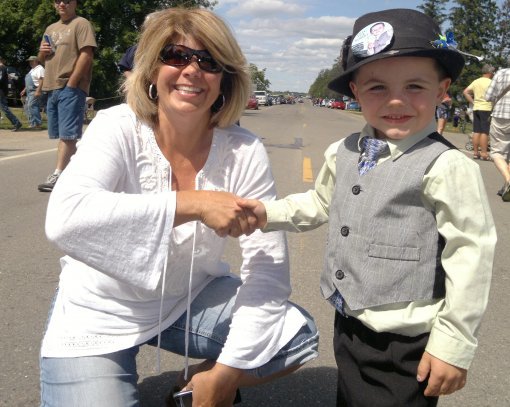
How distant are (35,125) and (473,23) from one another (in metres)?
50.2

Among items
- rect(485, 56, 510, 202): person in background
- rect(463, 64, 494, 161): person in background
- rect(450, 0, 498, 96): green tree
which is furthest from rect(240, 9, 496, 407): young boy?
rect(450, 0, 498, 96): green tree

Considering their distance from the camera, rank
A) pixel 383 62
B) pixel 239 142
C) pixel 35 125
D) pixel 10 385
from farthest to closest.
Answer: pixel 35 125
pixel 10 385
pixel 239 142
pixel 383 62

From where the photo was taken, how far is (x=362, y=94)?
186 centimetres

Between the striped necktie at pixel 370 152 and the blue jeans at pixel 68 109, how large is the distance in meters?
5.12

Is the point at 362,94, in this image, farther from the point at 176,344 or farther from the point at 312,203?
the point at 176,344

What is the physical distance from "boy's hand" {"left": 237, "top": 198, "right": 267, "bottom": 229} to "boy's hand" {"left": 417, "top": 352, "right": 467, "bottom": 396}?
0.69 m

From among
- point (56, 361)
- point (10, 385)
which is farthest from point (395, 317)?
point (10, 385)

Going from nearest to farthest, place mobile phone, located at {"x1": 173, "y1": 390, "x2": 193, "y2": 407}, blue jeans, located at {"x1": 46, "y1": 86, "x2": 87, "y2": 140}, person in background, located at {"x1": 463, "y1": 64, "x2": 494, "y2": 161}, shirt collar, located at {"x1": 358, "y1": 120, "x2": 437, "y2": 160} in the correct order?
shirt collar, located at {"x1": 358, "y1": 120, "x2": 437, "y2": 160} < mobile phone, located at {"x1": 173, "y1": 390, "x2": 193, "y2": 407} < blue jeans, located at {"x1": 46, "y1": 86, "x2": 87, "y2": 140} < person in background, located at {"x1": 463, "y1": 64, "x2": 494, "y2": 161}

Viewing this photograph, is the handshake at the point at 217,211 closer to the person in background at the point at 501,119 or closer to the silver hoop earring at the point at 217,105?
the silver hoop earring at the point at 217,105

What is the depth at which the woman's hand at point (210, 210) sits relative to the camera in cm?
195

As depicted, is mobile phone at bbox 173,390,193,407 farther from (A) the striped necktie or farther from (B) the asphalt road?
(A) the striped necktie

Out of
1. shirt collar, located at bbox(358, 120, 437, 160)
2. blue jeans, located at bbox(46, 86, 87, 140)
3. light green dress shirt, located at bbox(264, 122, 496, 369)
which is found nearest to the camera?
light green dress shirt, located at bbox(264, 122, 496, 369)

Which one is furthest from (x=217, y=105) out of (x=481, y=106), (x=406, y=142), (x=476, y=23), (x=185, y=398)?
(x=476, y=23)

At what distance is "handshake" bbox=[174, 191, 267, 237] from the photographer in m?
1.96
